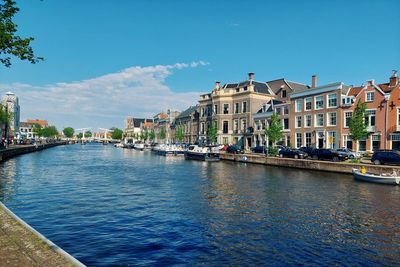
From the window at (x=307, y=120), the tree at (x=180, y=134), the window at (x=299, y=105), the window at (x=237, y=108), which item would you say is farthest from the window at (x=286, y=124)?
the tree at (x=180, y=134)

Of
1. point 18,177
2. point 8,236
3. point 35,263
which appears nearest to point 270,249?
point 35,263

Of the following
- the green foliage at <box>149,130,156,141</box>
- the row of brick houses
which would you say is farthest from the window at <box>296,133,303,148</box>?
the green foliage at <box>149,130,156,141</box>

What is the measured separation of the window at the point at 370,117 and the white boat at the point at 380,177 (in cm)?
2118

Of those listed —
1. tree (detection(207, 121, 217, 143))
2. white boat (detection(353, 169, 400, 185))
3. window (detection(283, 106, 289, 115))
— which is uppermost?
window (detection(283, 106, 289, 115))

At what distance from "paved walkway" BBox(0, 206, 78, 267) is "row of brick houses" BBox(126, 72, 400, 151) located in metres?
50.5

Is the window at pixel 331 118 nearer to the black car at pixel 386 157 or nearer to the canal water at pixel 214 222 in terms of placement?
→ the black car at pixel 386 157

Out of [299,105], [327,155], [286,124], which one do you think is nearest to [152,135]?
[286,124]

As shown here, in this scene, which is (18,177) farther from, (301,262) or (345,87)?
(345,87)

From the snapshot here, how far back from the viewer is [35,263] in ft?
25.2

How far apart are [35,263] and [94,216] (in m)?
9.82

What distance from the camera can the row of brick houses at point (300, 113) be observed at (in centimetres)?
4928

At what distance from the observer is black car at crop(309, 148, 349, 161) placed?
43.7 meters

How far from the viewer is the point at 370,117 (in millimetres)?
51000

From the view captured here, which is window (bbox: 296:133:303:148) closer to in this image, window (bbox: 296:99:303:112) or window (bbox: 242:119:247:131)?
window (bbox: 296:99:303:112)
